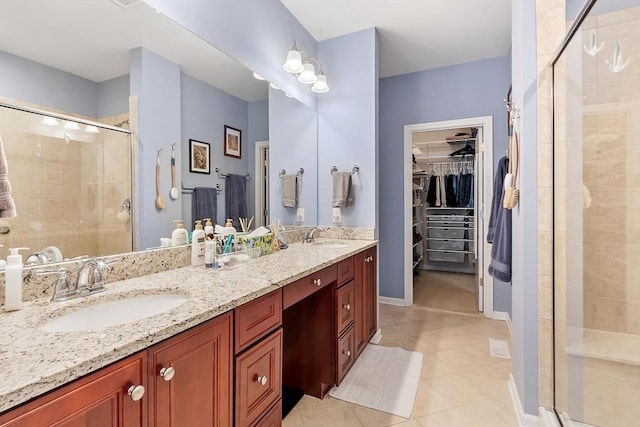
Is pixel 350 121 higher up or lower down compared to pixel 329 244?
higher up

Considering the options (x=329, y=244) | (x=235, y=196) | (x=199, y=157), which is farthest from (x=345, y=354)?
(x=199, y=157)

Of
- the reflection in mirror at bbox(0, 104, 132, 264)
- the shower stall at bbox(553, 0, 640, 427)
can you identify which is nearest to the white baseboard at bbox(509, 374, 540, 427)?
the shower stall at bbox(553, 0, 640, 427)

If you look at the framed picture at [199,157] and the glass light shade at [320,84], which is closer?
the framed picture at [199,157]

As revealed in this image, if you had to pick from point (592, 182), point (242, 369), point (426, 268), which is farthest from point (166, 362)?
point (426, 268)

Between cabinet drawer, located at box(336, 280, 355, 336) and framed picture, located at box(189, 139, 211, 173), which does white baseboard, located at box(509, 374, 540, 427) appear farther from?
framed picture, located at box(189, 139, 211, 173)

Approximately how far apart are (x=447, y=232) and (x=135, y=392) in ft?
17.7

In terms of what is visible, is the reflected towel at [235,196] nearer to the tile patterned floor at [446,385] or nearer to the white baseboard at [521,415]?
the tile patterned floor at [446,385]

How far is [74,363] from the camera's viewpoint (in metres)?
0.60

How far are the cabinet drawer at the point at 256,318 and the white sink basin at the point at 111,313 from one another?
0.25 metres

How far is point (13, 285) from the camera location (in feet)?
2.98

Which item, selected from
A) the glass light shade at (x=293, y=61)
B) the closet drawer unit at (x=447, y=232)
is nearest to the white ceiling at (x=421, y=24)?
the glass light shade at (x=293, y=61)

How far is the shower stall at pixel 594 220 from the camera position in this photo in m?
1.44

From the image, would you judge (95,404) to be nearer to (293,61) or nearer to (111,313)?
(111,313)

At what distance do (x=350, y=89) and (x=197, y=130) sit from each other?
1.57 metres
